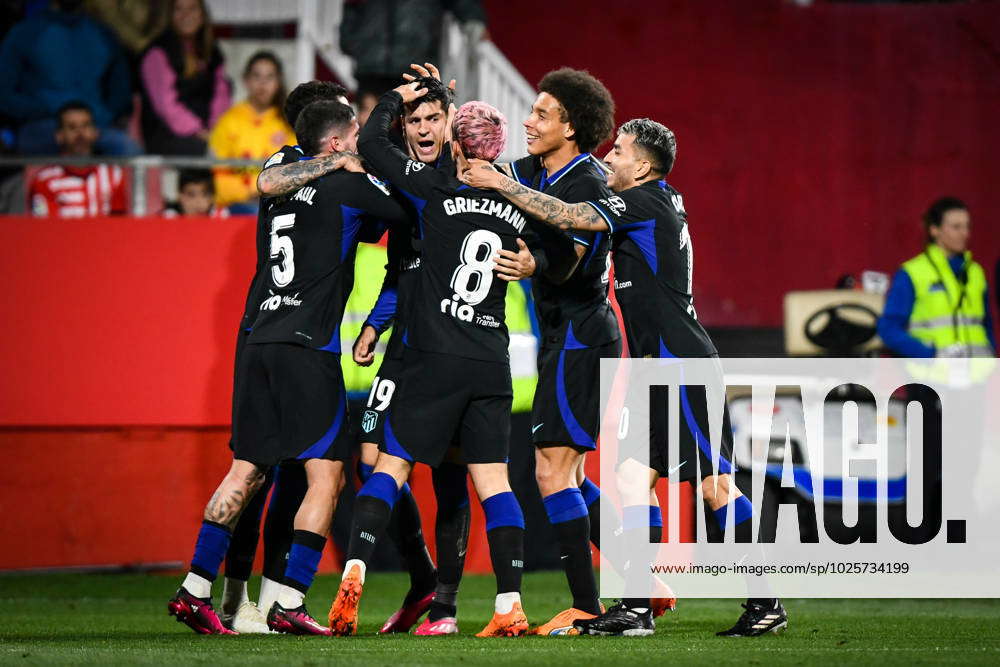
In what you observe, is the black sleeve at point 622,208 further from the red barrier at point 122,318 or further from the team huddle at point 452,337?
the red barrier at point 122,318

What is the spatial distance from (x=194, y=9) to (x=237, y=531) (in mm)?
5380

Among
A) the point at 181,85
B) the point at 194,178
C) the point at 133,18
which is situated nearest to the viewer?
the point at 194,178

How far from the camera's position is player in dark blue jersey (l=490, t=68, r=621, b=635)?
614cm

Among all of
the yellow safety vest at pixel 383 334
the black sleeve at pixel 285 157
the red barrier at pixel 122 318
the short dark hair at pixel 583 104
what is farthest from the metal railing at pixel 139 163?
the short dark hair at pixel 583 104

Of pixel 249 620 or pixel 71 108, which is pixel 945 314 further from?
pixel 71 108

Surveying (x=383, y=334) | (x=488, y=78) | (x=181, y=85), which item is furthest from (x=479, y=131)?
(x=181, y=85)

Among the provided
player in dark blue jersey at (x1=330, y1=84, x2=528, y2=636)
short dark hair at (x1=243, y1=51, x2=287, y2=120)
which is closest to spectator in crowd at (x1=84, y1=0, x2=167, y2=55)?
short dark hair at (x1=243, y1=51, x2=287, y2=120)

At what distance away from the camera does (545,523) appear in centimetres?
968

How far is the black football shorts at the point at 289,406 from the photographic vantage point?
20.3ft

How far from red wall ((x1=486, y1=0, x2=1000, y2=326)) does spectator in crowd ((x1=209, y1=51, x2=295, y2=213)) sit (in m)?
3.96

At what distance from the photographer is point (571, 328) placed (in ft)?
20.6

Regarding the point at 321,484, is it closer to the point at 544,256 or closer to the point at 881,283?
the point at 544,256

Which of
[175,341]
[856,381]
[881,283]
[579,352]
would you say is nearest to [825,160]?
[881,283]

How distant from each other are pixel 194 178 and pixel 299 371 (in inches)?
158
